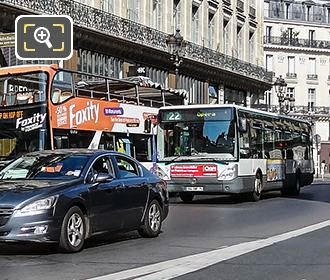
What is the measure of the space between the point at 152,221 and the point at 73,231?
249cm

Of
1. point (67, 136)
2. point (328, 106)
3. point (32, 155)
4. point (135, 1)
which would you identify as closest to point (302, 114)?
point (328, 106)

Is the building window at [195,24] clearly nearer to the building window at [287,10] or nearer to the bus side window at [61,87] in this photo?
the bus side window at [61,87]

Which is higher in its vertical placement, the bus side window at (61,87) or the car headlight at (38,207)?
the bus side window at (61,87)

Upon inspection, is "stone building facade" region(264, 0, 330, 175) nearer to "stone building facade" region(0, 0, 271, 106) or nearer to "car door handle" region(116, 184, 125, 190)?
"stone building facade" region(0, 0, 271, 106)

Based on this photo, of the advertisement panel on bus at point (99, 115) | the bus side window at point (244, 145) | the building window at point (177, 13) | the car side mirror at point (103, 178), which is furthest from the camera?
the building window at point (177, 13)

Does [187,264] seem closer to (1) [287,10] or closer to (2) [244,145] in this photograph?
(2) [244,145]

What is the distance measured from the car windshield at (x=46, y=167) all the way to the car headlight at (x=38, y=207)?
88 centimetres

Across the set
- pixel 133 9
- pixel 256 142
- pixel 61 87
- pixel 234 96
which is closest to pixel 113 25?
pixel 133 9

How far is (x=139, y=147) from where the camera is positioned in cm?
2417

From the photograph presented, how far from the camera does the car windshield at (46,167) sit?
11.8 metres

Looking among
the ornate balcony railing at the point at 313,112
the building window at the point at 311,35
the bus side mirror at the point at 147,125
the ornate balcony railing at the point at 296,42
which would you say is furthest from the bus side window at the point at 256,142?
the building window at the point at 311,35

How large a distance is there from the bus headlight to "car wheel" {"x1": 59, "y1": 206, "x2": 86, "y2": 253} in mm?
10869

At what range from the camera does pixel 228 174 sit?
22047 mm

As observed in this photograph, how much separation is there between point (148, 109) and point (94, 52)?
9300 mm
